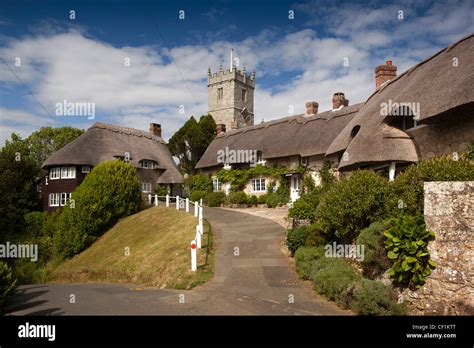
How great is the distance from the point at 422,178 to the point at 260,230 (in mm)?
9631

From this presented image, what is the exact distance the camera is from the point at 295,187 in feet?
95.8

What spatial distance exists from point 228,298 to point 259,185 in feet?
75.9

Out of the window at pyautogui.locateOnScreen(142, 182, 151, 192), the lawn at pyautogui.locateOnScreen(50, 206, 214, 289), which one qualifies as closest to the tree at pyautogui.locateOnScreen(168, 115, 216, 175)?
the window at pyautogui.locateOnScreen(142, 182, 151, 192)

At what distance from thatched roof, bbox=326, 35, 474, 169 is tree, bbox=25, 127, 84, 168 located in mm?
41059

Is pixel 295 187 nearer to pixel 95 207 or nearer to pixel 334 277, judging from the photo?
pixel 95 207

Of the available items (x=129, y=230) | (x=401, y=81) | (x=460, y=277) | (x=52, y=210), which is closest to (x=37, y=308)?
(x=460, y=277)

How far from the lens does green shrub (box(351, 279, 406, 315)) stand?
24.2ft

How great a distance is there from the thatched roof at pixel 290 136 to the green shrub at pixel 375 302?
751 inches

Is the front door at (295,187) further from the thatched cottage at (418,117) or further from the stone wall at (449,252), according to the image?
the stone wall at (449,252)

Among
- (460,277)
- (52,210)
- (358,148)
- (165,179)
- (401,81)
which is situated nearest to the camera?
(460,277)

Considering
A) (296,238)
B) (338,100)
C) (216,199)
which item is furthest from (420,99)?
(216,199)

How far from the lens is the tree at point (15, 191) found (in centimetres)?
2873

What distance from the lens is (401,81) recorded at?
685 inches

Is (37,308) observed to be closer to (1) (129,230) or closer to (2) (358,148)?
(2) (358,148)
